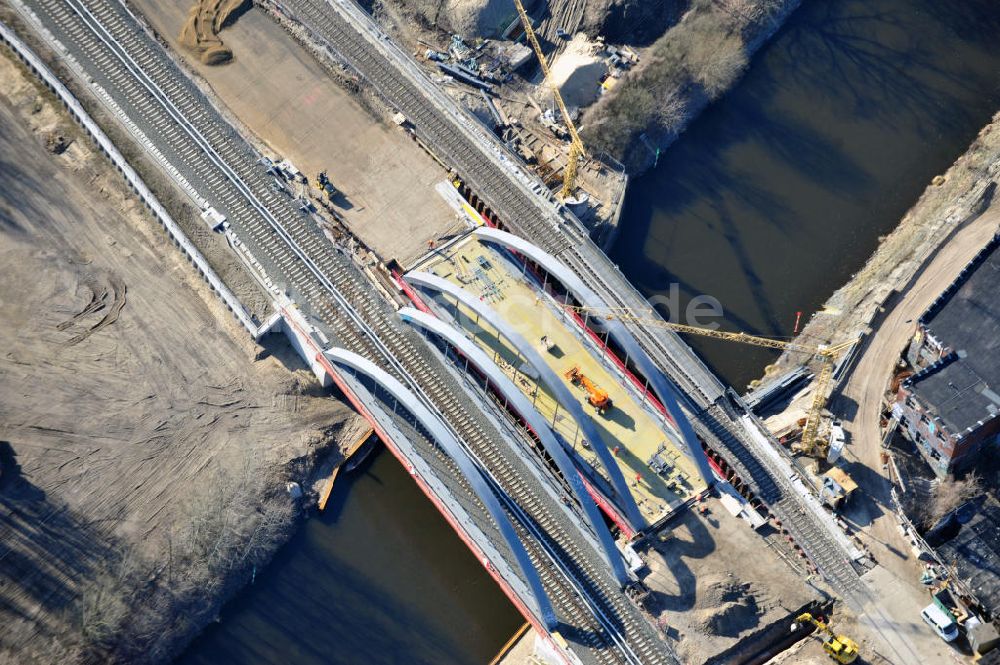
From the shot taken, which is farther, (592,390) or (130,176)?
(130,176)

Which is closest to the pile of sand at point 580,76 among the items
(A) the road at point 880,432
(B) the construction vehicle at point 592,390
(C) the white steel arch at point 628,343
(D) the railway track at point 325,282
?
(C) the white steel arch at point 628,343

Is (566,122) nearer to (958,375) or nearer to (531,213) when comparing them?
(531,213)

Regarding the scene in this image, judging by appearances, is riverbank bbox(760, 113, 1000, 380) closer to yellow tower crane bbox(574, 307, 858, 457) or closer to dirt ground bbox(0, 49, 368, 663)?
yellow tower crane bbox(574, 307, 858, 457)

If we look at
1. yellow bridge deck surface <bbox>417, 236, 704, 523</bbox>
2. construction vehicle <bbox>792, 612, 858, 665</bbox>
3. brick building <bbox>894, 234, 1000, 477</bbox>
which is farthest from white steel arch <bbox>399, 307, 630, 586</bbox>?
brick building <bbox>894, 234, 1000, 477</bbox>

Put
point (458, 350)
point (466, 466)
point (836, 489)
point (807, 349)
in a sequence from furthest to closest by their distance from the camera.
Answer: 1. point (807, 349)
2. point (458, 350)
3. point (836, 489)
4. point (466, 466)

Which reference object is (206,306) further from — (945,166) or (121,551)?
(945,166)

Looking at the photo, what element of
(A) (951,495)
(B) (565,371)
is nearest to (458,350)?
(B) (565,371)
